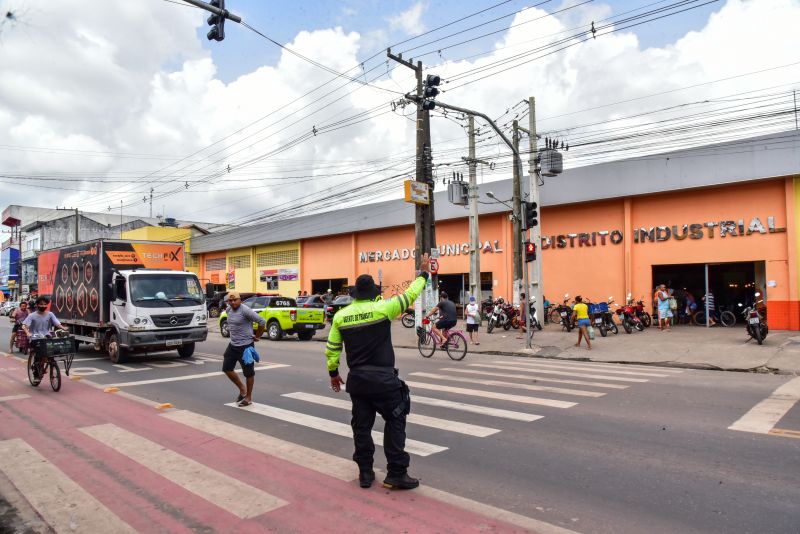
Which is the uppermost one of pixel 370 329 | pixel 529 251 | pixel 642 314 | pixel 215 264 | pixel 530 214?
pixel 215 264

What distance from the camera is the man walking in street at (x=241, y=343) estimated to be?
8445mm

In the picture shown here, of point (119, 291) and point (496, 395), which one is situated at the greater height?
point (119, 291)

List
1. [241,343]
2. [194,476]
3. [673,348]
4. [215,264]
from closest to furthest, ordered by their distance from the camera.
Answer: [194,476]
[241,343]
[673,348]
[215,264]

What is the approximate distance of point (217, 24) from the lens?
825 centimetres

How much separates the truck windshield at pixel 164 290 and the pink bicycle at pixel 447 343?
627 centimetres

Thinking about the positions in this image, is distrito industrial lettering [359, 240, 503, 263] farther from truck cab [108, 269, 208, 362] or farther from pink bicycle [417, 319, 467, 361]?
truck cab [108, 269, 208, 362]

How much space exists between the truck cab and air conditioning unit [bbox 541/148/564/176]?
41.1 feet

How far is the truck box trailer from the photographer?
1365 centimetres

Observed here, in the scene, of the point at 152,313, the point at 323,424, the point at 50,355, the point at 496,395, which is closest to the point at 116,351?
the point at 152,313

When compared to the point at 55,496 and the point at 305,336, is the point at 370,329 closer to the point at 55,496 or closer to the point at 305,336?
the point at 55,496

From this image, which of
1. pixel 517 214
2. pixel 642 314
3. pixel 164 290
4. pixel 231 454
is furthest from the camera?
pixel 642 314

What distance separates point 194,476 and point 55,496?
114 centimetres

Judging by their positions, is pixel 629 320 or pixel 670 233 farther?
pixel 670 233

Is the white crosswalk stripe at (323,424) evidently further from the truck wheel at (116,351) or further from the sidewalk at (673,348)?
the sidewalk at (673,348)
